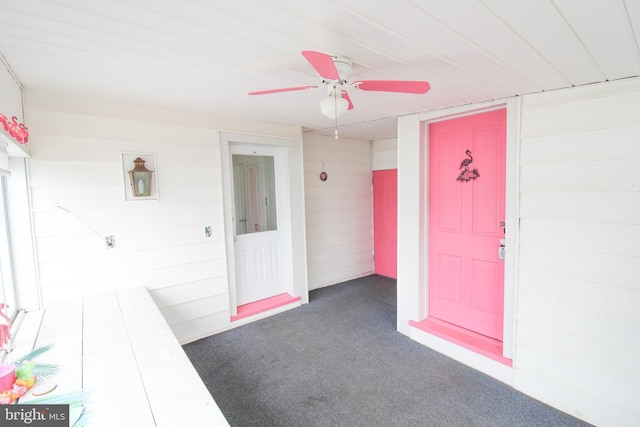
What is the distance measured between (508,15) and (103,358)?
2444 mm

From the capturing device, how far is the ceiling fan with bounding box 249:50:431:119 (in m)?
1.27

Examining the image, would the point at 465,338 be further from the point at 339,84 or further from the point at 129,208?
the point at 129,208

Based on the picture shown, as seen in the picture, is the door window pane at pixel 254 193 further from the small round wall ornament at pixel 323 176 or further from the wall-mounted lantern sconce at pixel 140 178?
the wall-mounted lantern sconce at pixel 140 178

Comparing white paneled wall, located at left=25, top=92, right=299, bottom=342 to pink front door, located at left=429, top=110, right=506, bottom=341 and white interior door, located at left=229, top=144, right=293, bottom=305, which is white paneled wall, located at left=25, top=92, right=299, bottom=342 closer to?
white interior door, located at left=229, top=144, right=293, bottom=305

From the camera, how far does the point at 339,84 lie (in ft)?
5.70

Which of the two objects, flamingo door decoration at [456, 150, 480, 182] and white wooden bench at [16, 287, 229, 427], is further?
flamingo door decoration at [456, 150, 480, 182]

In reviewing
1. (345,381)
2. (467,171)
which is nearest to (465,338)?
(345,381)

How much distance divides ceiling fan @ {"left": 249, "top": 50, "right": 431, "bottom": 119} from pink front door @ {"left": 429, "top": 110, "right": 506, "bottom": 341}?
1.42 m

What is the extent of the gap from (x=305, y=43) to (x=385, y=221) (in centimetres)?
375

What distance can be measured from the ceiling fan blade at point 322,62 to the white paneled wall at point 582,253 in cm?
167

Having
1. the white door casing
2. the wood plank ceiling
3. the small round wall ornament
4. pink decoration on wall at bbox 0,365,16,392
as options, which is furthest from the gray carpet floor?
the wood plank ceiling

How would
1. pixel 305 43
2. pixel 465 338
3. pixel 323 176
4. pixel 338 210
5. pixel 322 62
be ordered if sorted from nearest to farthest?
pixel 322 62 < pixel 305 43 < pixel 465 338 < pixel 323 176 < pixel 338 210

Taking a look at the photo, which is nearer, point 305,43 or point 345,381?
point 305,43

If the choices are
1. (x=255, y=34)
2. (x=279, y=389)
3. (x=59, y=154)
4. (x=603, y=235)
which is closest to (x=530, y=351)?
(x=603, y=235)
